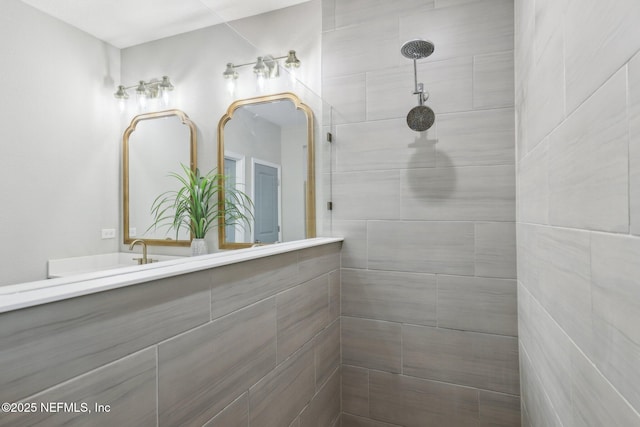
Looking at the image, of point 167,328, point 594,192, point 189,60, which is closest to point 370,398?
point 167,328

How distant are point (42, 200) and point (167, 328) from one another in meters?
0.39

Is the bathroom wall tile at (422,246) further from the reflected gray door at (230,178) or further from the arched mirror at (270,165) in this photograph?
the reflected gray door at (230,178)

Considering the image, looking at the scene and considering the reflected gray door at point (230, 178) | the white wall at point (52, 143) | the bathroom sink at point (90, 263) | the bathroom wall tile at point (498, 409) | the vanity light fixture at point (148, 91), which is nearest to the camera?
the white wall at point (52, 143)

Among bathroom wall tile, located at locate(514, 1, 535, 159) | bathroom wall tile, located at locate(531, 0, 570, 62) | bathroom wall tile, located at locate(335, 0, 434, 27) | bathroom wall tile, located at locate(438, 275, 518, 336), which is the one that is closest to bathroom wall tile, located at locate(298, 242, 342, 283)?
bathroom wall tile, located at locate(438, 275, 518, 336)

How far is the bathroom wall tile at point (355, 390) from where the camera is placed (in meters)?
1.81

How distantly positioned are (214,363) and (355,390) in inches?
47.7

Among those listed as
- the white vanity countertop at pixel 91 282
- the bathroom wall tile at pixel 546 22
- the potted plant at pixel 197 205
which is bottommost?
the white vanity countertop at pixel 91 282

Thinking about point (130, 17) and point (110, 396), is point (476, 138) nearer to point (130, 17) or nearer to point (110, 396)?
point (130, 17)

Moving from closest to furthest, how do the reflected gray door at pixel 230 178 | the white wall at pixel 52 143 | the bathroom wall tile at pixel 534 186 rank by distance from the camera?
the white wall at pixel 52 143, the bathroom wall tile at pixel 534 186, the reflected gray door at pixel 230 178

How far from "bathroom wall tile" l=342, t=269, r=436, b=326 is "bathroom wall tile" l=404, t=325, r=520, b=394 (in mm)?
79

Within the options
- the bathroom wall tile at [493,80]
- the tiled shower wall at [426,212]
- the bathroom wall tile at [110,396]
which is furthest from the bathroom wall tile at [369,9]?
the bathroom wall tile at [110,396]

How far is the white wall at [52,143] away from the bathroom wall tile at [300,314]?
63 centimetres

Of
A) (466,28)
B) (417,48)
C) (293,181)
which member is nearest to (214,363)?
(293,181)

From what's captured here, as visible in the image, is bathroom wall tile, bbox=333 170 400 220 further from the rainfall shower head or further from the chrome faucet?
the chrome faucet
